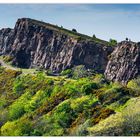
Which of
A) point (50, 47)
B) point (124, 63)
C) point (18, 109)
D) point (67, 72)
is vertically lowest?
point (18, 109)

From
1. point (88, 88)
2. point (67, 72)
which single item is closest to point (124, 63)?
point (67, 72)

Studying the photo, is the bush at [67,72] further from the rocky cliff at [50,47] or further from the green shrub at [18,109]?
the green shrub at [18,109]

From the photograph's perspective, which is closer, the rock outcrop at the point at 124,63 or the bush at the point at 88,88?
the bush at the point at 88,88

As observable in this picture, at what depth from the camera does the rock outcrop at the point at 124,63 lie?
97.0m

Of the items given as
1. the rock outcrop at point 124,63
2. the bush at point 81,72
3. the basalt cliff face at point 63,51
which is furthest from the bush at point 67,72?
the rock outcrop at point 124,63

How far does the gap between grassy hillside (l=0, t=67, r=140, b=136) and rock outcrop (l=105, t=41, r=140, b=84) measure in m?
3.90

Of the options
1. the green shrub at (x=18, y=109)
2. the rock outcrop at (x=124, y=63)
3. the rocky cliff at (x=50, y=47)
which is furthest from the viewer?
the rocky cliff at (x=50, y=47)

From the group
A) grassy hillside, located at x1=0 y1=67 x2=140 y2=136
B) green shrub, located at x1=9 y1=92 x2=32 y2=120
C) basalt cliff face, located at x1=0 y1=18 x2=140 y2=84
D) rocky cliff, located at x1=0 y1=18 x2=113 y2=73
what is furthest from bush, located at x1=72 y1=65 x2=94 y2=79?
green shrub, located at x1=9 y1=92 x2=32 y2=120

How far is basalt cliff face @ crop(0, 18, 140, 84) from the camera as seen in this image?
101m

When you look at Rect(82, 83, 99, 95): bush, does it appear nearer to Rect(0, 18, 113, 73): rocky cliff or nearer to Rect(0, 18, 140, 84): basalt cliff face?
Rect(0, 18, 140, 84): basalt cliff face

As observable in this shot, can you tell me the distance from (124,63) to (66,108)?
41.2m

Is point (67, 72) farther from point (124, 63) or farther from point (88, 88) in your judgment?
point (88, 88)

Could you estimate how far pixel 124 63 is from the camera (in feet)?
335

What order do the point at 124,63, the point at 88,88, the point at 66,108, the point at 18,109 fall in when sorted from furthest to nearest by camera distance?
1. the point at 124,63
2. the point at 88,88
3. the point at 18,109
4. the point at 66,108
